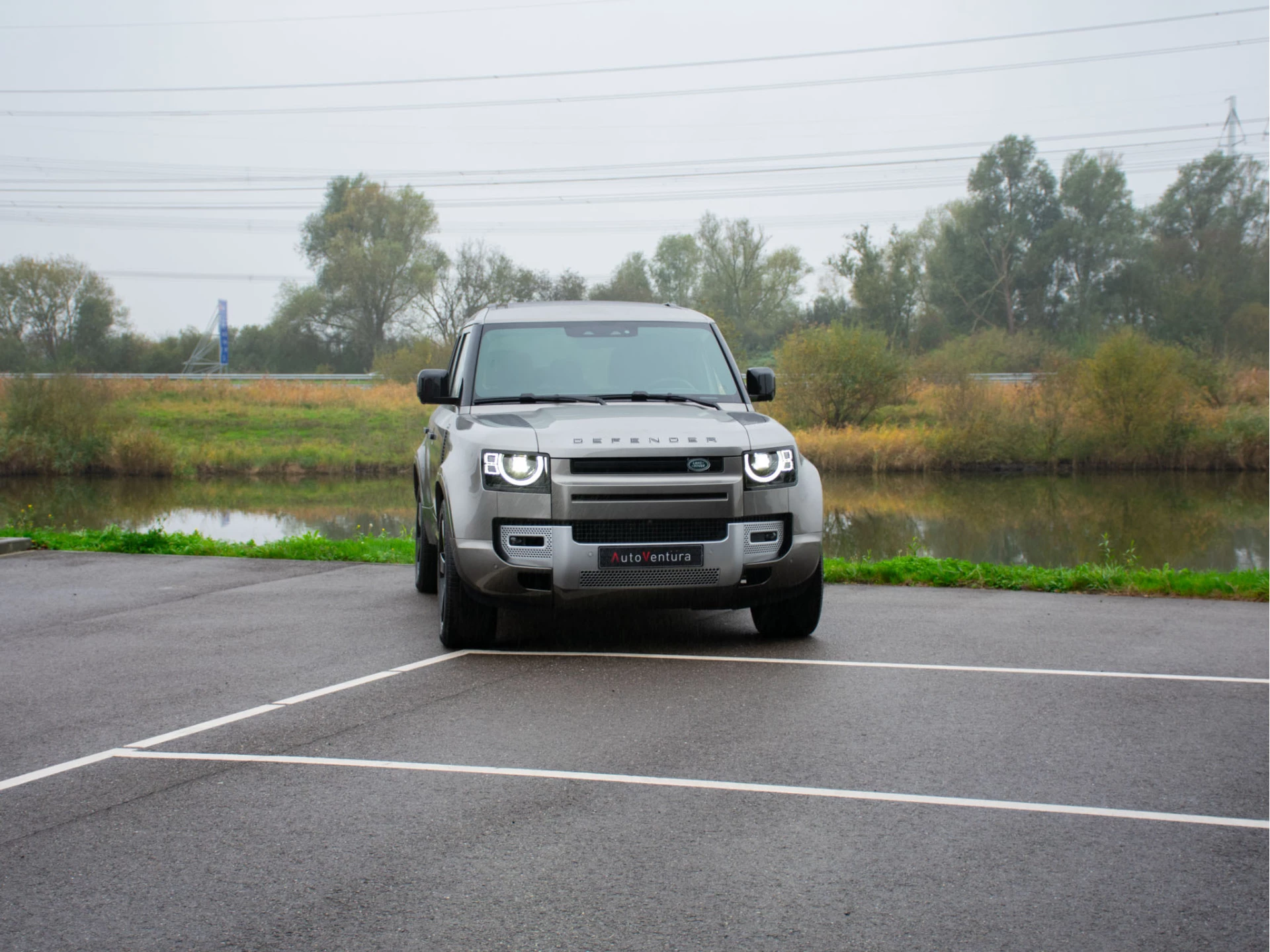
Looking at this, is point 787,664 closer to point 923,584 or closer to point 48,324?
point 923,584

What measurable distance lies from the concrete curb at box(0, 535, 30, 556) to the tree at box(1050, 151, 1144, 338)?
6142 cm

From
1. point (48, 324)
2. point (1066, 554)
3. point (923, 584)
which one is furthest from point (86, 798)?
point (48, 324)

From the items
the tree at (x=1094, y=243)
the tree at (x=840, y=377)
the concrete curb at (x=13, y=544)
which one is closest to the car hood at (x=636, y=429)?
the concrete curb at (x=13, y=544)

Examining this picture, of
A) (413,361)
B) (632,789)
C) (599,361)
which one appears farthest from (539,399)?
(413,361)

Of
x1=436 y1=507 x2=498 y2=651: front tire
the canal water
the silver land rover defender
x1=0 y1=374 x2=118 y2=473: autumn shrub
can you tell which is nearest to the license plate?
the silver land rover defender

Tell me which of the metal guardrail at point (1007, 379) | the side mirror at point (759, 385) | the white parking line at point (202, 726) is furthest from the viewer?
the metal guardrail at point (1007, 379)

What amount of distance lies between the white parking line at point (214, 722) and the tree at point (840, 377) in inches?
1364

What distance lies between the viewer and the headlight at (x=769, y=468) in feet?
23.1

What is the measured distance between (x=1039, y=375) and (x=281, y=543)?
30612mm

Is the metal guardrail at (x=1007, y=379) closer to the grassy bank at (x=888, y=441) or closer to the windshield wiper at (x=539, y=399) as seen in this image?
the grassy bank at (x=888, y=441)

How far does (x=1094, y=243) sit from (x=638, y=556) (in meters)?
68.0

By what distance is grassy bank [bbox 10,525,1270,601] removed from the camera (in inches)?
416

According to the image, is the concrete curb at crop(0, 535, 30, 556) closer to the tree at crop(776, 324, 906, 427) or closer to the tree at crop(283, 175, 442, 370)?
the tree at crop(776, 324, 906, 427)

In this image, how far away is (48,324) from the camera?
64188mm
